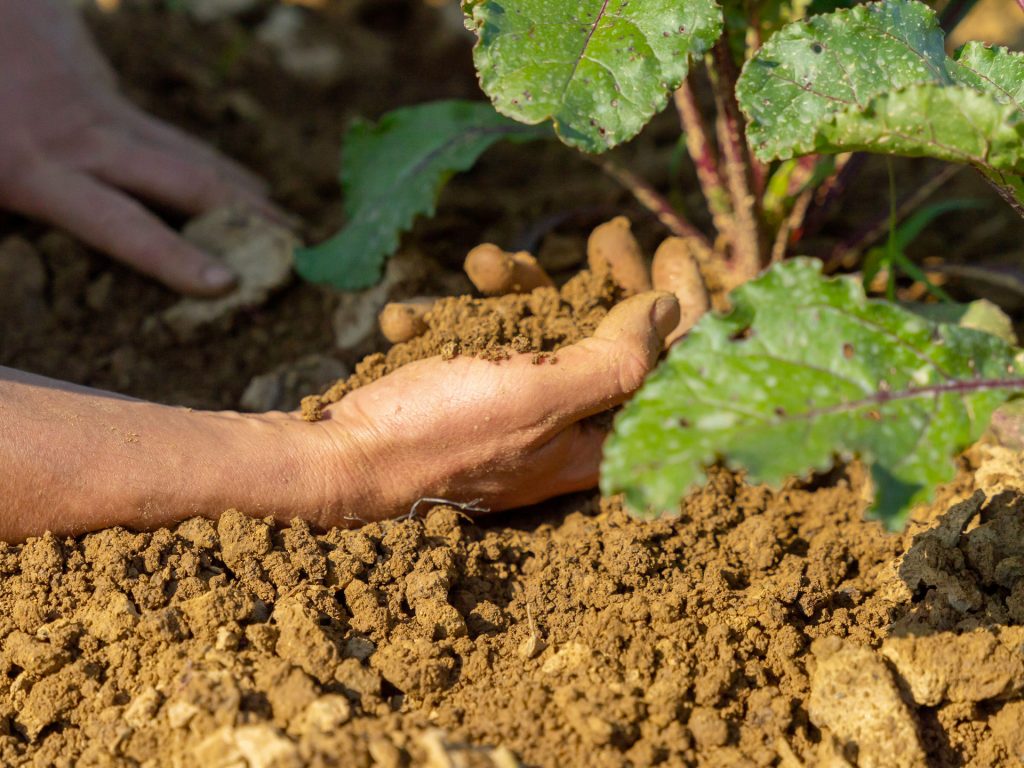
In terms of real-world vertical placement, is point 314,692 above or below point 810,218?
below

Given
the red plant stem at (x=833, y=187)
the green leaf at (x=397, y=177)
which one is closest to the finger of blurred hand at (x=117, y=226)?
the green leaf at (x=397, y=177)

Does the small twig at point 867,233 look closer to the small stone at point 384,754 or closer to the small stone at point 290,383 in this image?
the small stone at point 290,383

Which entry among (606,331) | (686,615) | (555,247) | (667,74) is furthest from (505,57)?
(686,615)

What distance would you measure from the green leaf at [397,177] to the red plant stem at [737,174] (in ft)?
1.45

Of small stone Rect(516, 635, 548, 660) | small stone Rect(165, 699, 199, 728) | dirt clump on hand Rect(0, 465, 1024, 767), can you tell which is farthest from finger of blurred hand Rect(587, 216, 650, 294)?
small stone Rect(165, 699, 199, 728)

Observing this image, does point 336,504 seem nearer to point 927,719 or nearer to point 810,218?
point 927,719

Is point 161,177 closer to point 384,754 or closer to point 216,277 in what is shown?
point 216,277

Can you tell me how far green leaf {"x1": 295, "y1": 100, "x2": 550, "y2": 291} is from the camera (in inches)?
88.1

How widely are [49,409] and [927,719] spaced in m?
1.49

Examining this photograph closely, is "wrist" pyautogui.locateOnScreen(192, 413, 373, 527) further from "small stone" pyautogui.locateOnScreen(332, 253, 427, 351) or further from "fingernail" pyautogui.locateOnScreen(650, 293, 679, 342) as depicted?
"fingernail" pyautogui.locateOnScreen(650, 293, 679, 342)

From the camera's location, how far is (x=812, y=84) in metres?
1.62

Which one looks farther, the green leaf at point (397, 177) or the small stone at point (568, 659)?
the green leaf at point (397, 177)

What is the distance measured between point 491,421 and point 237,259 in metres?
1.03

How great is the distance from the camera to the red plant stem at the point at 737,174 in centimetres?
199
